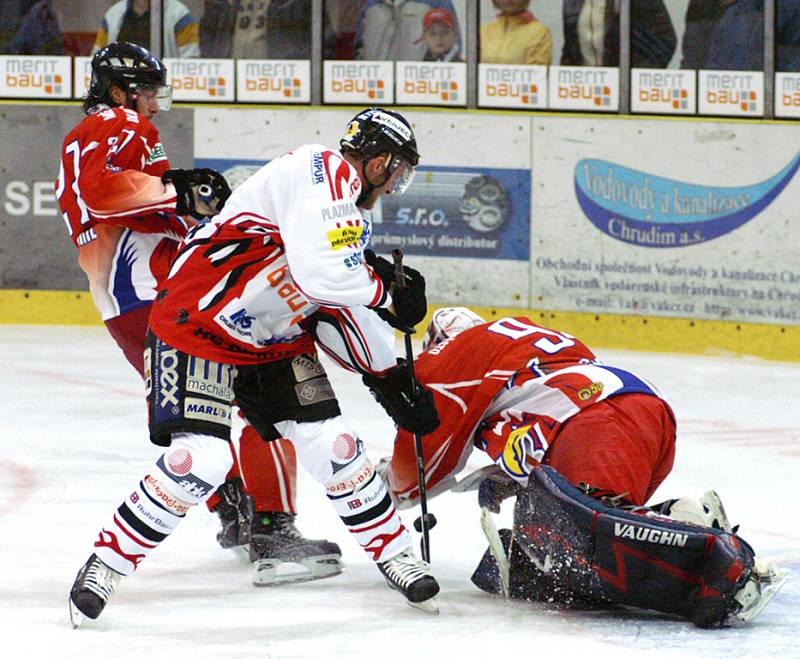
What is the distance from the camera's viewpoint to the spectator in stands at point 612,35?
767cm

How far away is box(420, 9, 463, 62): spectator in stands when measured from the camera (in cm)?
789

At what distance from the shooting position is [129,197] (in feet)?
12.8

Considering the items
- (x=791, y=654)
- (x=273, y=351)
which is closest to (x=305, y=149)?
(x=273, y=351)

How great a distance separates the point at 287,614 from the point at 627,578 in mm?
679

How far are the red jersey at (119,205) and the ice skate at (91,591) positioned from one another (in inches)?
44.5

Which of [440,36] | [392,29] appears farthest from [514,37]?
[392,29]

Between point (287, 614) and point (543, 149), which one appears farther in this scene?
point (543, 149)

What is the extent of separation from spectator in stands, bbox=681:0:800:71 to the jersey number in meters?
4.42

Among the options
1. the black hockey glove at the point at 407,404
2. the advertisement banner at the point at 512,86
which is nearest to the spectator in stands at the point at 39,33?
the advertisement banner at the point at 512,86

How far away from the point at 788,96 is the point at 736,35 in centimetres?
42

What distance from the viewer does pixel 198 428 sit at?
10.0 ft

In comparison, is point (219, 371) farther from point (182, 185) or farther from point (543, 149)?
point (543, 149)

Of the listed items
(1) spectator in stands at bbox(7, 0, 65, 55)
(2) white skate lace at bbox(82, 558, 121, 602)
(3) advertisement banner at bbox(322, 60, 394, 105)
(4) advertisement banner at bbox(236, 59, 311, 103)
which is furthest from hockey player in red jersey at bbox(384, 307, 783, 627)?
(1) spectator in stands at bbox(7, 0, 65, 55)

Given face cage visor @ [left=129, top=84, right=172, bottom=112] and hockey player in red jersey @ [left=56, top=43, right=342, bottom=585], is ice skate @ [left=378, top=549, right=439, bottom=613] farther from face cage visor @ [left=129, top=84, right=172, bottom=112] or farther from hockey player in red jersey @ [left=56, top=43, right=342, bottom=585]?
face cage visor @ [left=129, top=84, right=172, bottom=112]
